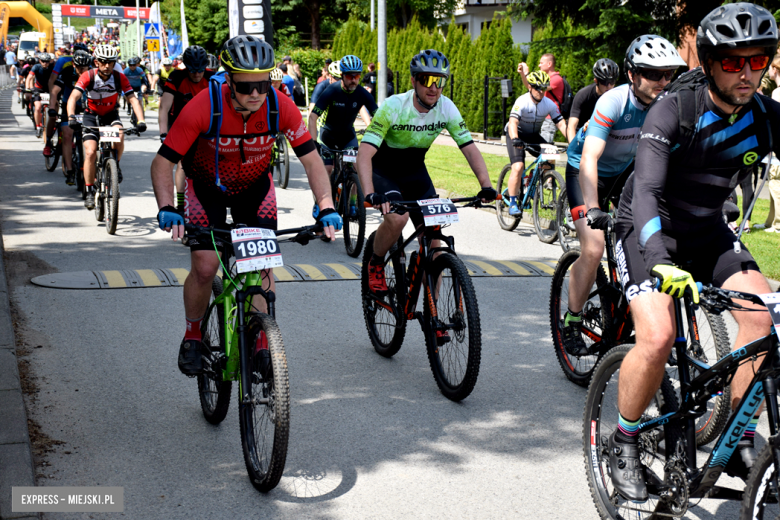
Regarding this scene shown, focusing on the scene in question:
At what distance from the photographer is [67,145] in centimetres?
1302

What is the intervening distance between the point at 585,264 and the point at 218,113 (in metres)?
→ 2.34

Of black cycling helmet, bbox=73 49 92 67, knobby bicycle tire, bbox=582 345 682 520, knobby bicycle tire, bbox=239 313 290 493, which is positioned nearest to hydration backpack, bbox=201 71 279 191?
knobby bicycle tire, bbox=239 313 290 493

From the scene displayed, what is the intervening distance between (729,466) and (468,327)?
6.95ft

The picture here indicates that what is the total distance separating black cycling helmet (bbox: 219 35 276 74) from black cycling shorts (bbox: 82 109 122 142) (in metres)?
6.99

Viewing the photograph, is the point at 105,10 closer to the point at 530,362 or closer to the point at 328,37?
the point at 328,37

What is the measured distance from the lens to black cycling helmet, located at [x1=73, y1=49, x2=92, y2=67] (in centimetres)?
1121

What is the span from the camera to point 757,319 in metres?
3.28

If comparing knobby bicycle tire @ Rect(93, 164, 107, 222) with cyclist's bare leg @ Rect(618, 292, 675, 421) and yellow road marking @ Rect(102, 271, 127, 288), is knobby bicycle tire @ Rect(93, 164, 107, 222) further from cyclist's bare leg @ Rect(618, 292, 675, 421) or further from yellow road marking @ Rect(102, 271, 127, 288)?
cyclist's bare leg @ Rect(618, 292, 675, 421)

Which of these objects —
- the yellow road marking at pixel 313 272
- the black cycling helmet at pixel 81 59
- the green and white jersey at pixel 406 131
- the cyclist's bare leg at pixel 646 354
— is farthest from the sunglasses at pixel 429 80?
the black cycling helmet at pixel 81 59

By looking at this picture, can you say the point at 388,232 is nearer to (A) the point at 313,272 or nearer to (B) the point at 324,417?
(B) the point at 324,417

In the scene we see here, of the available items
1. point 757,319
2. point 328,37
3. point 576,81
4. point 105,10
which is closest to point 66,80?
point 757,319

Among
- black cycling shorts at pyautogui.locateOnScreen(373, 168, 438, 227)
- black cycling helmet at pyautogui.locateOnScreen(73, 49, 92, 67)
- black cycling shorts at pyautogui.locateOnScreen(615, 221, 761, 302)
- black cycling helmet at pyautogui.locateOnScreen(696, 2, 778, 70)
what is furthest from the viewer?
black cycling helmet at pyautogui.locateOnScreen(73, 49, 92, 67)

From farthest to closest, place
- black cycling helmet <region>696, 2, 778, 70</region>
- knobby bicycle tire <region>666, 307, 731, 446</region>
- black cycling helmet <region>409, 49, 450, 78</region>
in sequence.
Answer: black cycling helmet <region>409, 49, 450, 78</region>
knobby bicycle tire <region>666, 307, 731, 446</region>
black cycling helmet <region>696, 2, 778, 70</region>

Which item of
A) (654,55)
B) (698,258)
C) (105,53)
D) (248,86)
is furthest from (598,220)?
(105,53)
